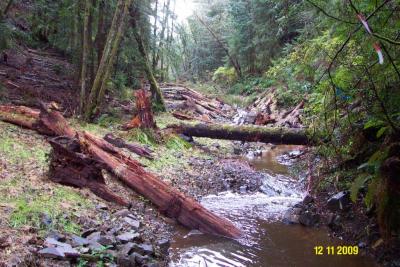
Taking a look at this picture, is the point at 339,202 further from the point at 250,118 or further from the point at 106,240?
the point at 250,118

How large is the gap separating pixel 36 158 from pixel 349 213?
5.45 m

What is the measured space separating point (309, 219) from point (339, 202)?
57 cm

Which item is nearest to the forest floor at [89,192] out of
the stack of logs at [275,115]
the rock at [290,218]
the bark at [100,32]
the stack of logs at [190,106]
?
the rock at [290,218]

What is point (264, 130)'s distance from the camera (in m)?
11.9

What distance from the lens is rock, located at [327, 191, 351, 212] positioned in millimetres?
6754

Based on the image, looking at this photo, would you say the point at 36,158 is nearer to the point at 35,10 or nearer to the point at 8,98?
the point at 8,98

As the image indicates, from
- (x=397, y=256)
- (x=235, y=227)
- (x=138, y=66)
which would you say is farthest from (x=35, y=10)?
(x=397, y=256)

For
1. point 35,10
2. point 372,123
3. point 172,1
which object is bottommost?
point 372,123

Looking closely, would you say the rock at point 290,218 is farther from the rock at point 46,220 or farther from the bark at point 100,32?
the bark at point 100,32

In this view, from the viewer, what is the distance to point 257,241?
630 cm

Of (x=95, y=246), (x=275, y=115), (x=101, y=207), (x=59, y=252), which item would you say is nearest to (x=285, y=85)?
(x=275, y=115)

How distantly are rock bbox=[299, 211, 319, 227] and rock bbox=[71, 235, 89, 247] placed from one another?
12.5 feet

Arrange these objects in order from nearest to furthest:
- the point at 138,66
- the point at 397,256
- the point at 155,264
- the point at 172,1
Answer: the point at 155,264 → the point at 397,256 → the point at 138,66 → the point at 172,1

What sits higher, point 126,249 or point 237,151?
point 237,151
